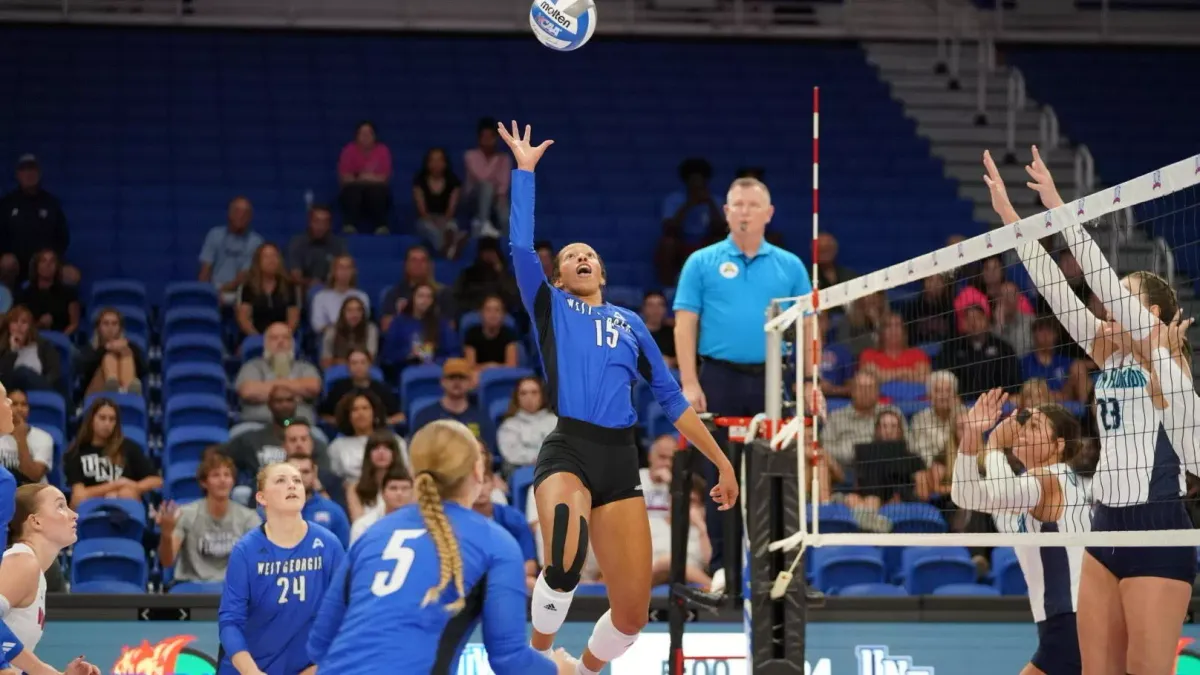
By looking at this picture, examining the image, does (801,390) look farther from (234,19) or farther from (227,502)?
(234,19)

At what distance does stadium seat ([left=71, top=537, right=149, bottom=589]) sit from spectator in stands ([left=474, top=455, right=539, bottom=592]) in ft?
7.71

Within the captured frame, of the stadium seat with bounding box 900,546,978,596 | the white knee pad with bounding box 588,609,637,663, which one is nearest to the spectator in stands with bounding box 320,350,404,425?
the stadium seat with bounding box 900,546,978,596

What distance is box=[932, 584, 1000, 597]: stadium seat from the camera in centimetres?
1099

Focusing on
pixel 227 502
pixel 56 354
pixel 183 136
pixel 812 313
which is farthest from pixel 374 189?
pixel 812 313

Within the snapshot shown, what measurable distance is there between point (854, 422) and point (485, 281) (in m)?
4.16

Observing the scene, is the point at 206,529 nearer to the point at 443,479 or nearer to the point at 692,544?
the point at 692,544

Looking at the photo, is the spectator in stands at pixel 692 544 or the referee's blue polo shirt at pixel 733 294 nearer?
the referee's blue polo shirt at pixel 733 294

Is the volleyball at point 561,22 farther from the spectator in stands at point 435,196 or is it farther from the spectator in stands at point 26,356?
the spectator in stands at point 435,196

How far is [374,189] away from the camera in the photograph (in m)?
16.6

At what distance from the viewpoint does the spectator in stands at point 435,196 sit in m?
16.5

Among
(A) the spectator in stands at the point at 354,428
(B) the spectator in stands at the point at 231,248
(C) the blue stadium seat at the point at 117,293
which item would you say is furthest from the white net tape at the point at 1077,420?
(C) the blue stadium seat at the point at 117,293

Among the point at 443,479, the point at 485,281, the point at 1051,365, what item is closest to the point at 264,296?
the point at 485,281

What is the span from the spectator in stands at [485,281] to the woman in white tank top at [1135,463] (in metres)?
8.41

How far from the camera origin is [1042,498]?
7582mm
